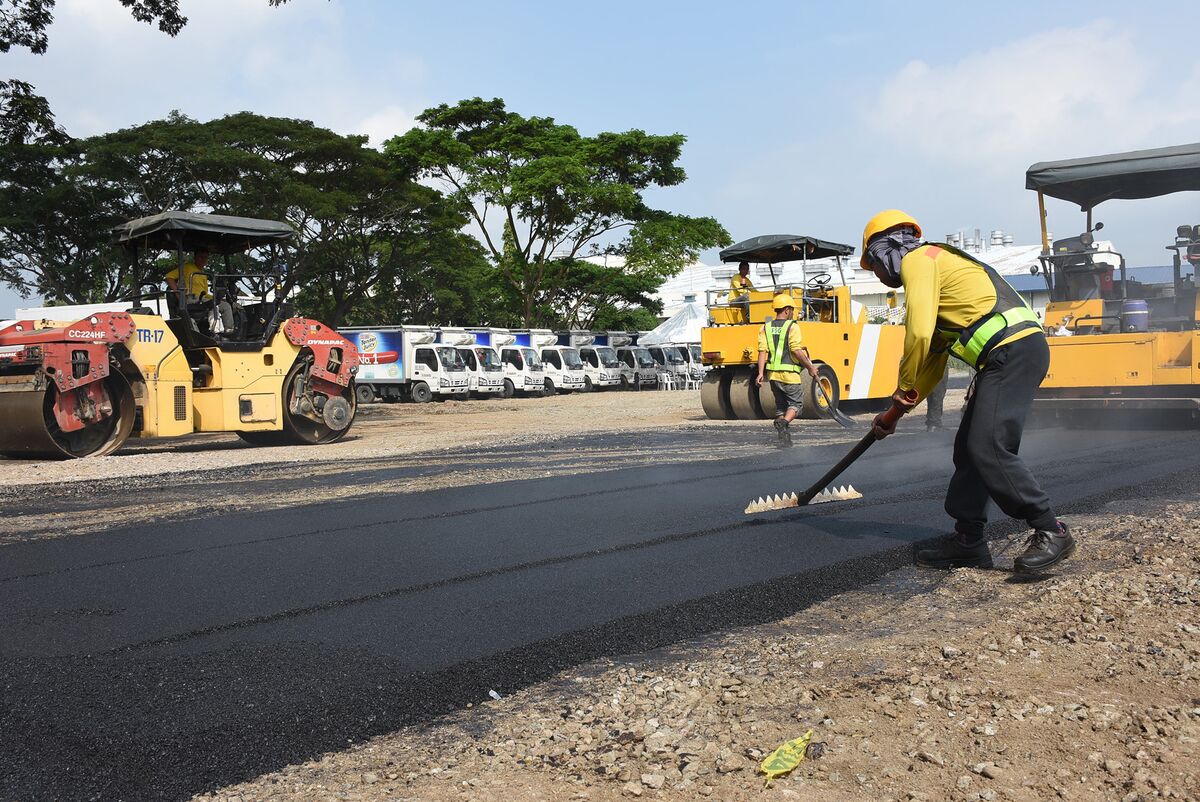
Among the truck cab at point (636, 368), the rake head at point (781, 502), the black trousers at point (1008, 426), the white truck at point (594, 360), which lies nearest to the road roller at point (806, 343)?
the rake head at point (781, 502)

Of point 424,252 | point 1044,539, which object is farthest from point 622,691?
point 424,252

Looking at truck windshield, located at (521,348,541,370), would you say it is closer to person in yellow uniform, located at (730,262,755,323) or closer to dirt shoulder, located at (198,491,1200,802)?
person in yellow uniform, located at (730,262,755,323)

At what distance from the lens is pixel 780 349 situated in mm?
12508

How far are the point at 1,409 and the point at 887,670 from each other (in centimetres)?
1170

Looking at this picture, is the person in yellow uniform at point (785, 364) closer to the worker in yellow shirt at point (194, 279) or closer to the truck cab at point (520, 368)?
the worker in yellow shirt at point (194, 279)

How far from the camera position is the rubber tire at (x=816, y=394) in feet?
57.7

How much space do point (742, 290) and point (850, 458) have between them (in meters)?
12.5

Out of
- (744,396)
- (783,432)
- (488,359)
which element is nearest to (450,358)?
(488,359)

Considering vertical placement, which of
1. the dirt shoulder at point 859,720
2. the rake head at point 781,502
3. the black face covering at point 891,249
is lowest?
the dirt shoulder at point 859,720

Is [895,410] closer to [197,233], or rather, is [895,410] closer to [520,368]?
[197,233]

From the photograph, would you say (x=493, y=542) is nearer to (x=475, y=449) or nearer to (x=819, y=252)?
(x=475, y=449)

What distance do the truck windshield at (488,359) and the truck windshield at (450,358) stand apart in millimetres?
756

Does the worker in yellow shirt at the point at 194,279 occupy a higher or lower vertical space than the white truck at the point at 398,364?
higher

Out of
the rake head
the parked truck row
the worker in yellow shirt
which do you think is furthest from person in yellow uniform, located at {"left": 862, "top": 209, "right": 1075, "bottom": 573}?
the parked truck row
